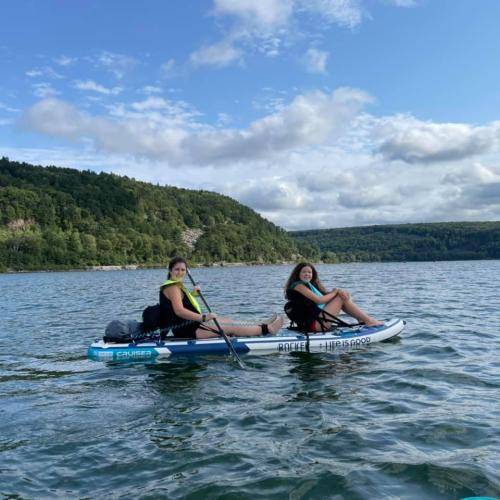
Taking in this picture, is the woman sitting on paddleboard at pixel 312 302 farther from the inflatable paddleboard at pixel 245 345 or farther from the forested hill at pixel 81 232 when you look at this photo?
the forested hill at pixel 81 232

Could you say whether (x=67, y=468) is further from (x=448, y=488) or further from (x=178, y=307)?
(x=178, y=307)

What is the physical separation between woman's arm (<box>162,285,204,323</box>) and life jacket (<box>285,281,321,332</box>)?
2.30 metres

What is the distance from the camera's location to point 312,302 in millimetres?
12023

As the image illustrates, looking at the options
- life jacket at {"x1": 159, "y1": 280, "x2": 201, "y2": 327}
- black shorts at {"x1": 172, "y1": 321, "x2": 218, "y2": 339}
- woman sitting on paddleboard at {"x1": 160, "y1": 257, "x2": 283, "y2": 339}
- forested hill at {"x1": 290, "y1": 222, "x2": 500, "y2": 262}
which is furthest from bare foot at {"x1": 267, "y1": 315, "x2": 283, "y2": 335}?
forested hill at {"x1": 290, "y1": 222, "x2": 500, "y2": 262}

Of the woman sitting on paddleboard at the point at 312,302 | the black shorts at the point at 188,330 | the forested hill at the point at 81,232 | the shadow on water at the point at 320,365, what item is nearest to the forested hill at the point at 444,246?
the forested hill at the point at 81,232

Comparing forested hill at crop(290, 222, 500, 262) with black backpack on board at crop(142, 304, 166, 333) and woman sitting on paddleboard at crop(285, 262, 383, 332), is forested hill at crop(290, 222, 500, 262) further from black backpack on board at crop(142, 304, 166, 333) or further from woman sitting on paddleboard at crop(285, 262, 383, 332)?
black backpack on board at crop(142, 304, 166, 333)

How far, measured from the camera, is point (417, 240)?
190500mm

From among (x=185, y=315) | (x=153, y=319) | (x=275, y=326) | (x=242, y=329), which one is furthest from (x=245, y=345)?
(x=153, y=319)

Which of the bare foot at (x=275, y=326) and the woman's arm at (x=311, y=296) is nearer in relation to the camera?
the woman's arm at (x=311, y=296)

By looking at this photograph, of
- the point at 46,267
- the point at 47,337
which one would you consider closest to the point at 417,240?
the point at 46,267

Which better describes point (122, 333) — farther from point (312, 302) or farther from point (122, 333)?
point (312, 302)

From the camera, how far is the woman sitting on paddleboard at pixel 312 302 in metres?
11.9

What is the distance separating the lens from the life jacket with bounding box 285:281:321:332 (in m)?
12.0

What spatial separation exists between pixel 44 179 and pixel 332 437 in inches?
7926
